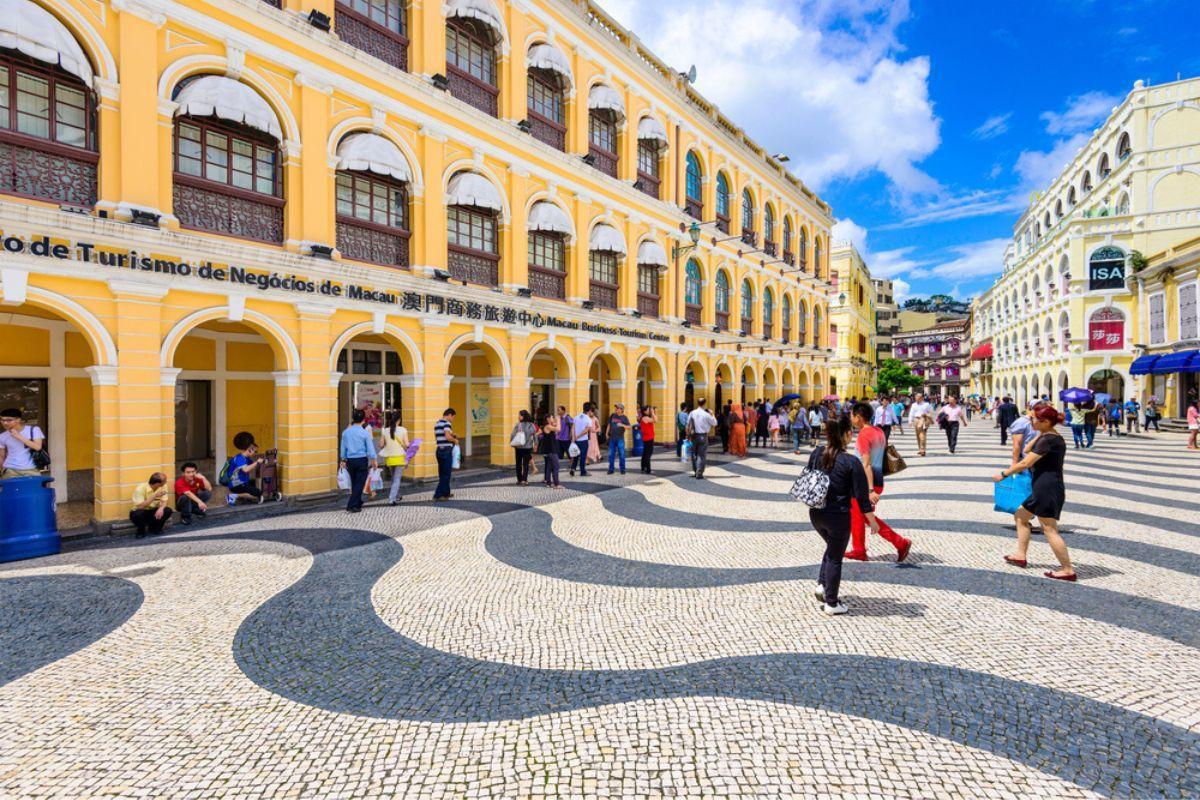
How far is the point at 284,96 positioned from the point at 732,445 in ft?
47.2

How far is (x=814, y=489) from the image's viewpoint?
4.56 m

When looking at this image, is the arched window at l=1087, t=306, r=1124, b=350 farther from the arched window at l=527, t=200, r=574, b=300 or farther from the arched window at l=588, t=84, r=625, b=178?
the arched window at l=527, t=200, r=574, b=300

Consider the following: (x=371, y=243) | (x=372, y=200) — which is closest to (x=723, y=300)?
(x=372, y=200)

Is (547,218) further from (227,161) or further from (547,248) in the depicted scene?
(227,161)

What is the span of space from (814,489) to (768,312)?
24929mm

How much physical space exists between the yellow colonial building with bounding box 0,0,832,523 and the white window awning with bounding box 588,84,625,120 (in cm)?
8

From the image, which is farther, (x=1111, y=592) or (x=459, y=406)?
(x=459, y=406)

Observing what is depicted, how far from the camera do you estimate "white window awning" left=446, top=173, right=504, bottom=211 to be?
40.8ft

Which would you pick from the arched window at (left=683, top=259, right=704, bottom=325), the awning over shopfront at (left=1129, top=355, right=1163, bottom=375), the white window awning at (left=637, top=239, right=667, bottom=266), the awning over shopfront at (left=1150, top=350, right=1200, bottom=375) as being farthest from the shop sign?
A: the awning over shopfront at (left=1129, top=355, right=1163, bottom=375)

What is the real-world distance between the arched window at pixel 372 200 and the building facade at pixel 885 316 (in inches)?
3340

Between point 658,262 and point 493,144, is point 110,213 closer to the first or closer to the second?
point 493,144

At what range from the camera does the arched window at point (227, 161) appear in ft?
28.8

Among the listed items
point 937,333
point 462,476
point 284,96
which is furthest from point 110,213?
point 937,333

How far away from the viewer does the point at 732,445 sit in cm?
1727
